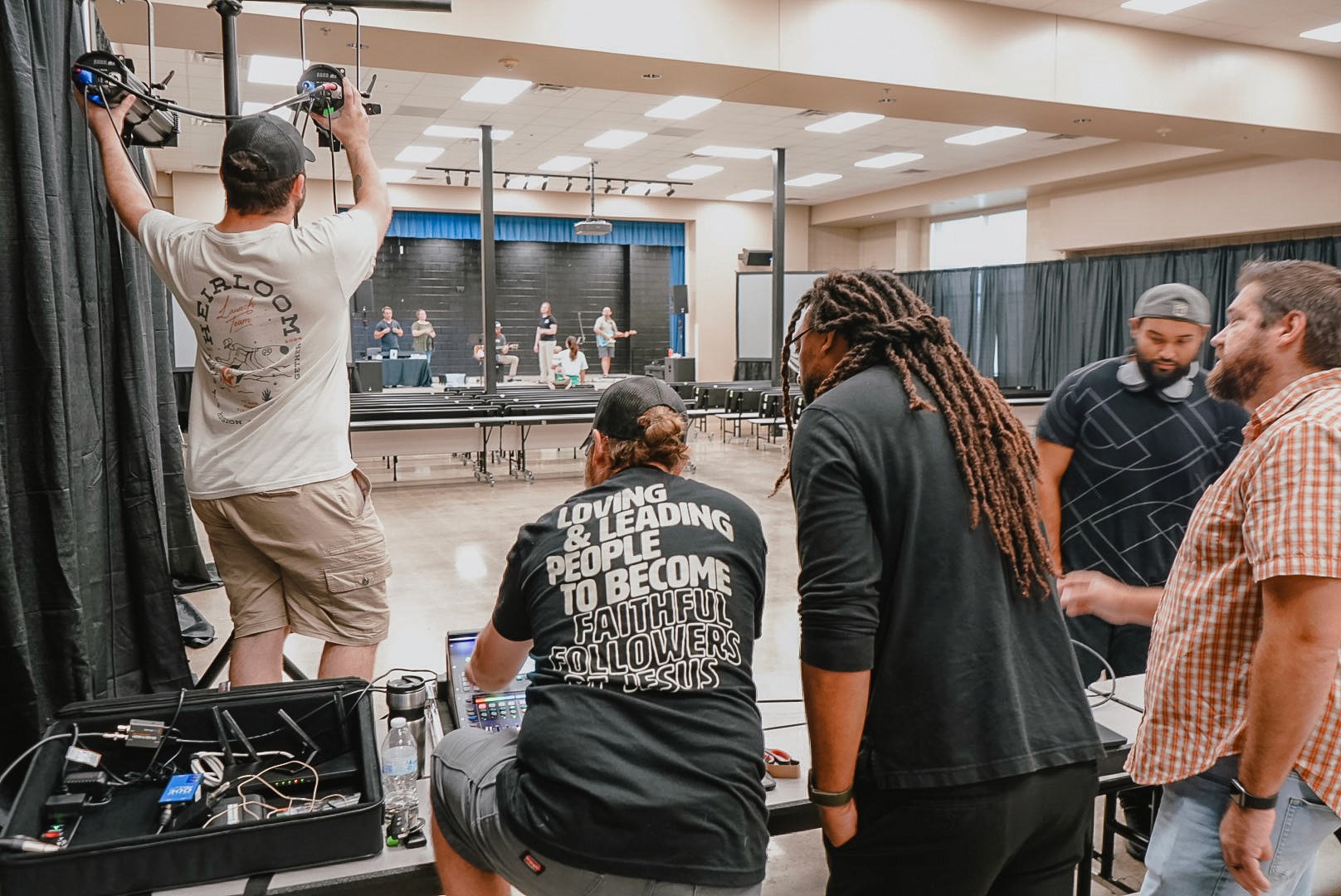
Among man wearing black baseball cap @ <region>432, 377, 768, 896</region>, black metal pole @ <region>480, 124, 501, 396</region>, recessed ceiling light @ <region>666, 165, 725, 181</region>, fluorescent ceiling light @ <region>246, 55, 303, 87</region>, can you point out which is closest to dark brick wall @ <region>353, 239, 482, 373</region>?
recessed ceiling light @ <region>666, 165, 725, 181</region>

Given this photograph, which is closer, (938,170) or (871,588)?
(871,588)

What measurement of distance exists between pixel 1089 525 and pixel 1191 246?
11836mm

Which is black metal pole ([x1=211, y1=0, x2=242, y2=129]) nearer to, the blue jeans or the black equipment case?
the black equipment case

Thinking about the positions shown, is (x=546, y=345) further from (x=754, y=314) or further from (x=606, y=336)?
(x=754, y=314)

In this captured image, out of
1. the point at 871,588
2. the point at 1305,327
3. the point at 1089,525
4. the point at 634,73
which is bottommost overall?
the point at 1089,525

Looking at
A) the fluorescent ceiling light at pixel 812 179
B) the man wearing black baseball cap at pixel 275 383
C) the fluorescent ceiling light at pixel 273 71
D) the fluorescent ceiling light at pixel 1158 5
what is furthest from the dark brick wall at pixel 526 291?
the man wearing black baseball cap at pixel 275 383

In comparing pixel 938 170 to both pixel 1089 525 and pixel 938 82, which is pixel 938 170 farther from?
pixel 1089 525

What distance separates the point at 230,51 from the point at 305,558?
1.29 meters

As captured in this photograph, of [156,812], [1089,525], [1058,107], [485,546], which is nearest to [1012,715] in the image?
[156,812]

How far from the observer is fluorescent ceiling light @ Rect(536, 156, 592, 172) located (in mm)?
13164

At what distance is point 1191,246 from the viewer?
12.4 metres

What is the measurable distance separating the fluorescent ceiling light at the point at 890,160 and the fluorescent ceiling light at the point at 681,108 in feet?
11.8

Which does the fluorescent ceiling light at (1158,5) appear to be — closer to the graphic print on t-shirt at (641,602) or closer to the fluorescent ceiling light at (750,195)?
the graphic print on t-shirt at (641,602)

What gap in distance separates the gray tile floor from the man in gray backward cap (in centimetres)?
64
